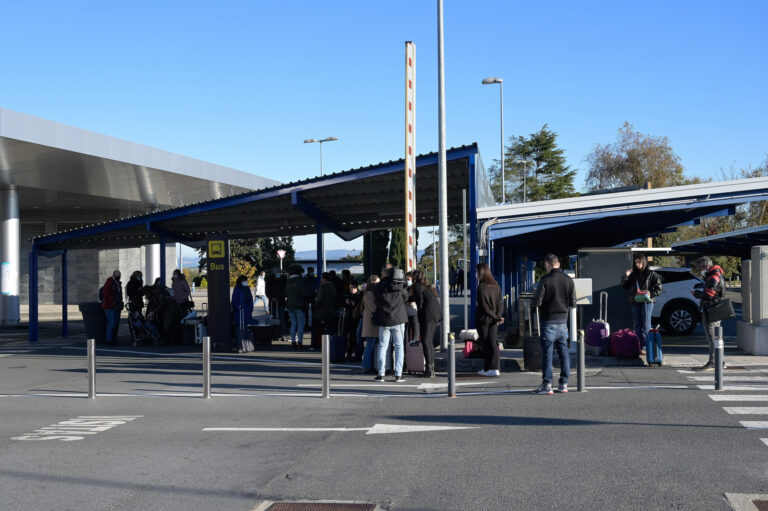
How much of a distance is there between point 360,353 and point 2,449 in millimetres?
8597

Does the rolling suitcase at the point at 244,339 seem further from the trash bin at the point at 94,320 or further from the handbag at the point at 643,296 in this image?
the handbag at the point at 643,296

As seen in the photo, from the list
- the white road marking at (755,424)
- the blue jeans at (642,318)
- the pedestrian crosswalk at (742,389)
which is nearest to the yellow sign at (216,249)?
the blue jeans at (642,318)

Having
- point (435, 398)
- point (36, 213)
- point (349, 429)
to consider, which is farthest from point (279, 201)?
point (36, 213)

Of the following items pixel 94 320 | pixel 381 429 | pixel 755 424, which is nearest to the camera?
pixel 755 424

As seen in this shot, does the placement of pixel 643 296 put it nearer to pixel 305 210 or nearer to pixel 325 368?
pixel 325 368

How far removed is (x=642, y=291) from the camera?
13.6m

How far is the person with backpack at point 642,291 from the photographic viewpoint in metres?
13.6

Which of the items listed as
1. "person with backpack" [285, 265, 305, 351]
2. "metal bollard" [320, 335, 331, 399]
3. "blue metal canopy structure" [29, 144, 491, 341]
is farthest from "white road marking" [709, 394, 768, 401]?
"person with backpack" [285, 265, 305, 351]

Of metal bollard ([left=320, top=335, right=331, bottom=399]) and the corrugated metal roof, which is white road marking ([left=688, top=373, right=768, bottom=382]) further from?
the corrugated metal roof

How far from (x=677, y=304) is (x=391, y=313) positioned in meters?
10.8

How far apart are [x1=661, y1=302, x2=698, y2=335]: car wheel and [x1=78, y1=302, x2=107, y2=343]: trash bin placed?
14700 millimetres

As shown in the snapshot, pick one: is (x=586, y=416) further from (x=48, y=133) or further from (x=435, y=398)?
(x=48, y=133)

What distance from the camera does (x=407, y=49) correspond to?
15289 mm

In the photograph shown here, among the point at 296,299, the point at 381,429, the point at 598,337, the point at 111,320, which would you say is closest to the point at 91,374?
the point at 381,429
